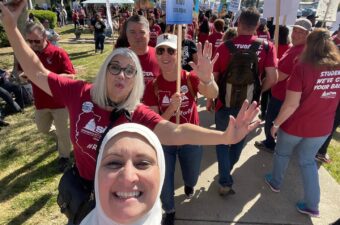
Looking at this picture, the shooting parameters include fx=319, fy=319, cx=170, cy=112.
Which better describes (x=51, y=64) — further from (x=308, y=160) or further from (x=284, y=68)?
(x=308, y=160)

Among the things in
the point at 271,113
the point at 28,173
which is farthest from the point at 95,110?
the point at 271,113

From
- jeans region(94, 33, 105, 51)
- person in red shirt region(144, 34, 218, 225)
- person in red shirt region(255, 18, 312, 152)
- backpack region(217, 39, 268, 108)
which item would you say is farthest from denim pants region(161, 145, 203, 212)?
jeans region(94, 33, 105, 51)

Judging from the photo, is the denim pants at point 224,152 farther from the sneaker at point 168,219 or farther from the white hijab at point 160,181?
the white hijab at point 160,181

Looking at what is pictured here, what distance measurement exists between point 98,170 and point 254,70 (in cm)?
269

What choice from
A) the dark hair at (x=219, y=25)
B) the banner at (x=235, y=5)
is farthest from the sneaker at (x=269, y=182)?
the banner at (x=235, y=5)

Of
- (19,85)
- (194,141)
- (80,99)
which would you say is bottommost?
(19,85)

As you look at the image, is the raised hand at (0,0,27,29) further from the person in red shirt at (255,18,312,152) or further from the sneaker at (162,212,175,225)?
the person in red shirt at (255,18,312,152)

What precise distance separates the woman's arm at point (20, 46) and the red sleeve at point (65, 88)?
0.21 feet

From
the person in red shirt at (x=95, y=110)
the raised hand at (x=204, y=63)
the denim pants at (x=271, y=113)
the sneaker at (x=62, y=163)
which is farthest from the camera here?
the denim pants at (x=271, y=113)

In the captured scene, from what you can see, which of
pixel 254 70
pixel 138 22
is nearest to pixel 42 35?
pixel 138 22

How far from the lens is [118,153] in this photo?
124 cm

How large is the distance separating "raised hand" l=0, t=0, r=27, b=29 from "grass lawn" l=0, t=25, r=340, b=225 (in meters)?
2.22

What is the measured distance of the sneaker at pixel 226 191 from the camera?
384cm

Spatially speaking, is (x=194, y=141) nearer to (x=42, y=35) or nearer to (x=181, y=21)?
(x=181, y=21)
